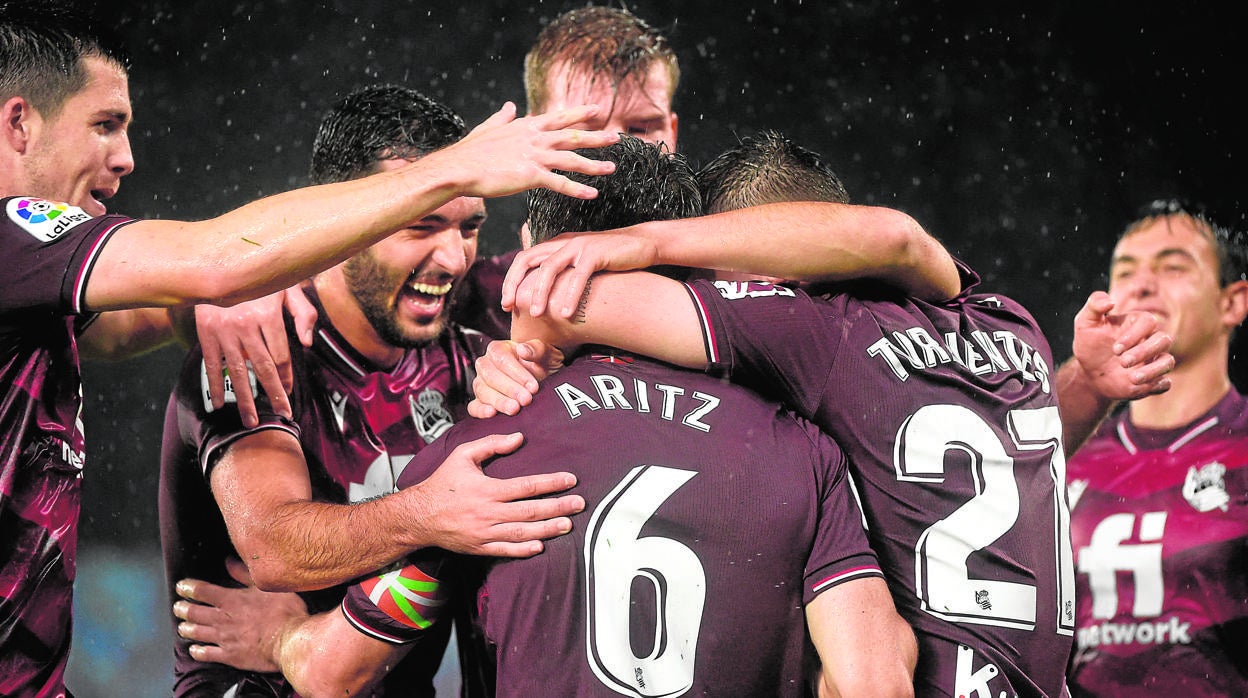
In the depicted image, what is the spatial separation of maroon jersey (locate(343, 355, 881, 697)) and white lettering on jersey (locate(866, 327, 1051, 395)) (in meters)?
0.31

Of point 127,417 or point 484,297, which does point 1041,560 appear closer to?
point 484,297

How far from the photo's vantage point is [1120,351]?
2723 millimetres

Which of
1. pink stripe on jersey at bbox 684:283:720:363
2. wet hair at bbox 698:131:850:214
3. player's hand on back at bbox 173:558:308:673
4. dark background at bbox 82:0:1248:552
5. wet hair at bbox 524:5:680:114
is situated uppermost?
dark background at bbox 82:0:1248:552

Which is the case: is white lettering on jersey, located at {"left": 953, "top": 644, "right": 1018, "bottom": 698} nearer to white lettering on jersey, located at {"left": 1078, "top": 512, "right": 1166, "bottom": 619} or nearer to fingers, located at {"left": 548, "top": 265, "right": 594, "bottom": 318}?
fingers, located at {"left": 548, "top": 265, "right": 594, "bottom": 318}

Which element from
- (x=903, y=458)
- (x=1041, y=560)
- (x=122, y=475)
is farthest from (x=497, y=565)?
(x=122, y=475)

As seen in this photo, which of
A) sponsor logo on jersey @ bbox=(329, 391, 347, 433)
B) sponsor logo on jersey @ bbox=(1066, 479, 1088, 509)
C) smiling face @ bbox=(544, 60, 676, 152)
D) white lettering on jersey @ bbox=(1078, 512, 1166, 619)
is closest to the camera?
sponsor logo on jersey @ bbox=(329, 391, 347, 433)

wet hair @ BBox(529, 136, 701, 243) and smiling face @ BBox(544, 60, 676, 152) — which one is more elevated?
smiling face @ BBox(544, 60, 676, 152)

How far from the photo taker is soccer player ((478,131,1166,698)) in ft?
6.36

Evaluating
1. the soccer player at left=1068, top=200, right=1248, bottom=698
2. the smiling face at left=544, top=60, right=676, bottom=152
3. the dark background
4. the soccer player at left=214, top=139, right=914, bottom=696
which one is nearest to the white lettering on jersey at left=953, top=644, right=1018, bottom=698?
the soccer player at left=214, top=139, right=914, bottom=696

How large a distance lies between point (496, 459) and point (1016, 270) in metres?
4.99

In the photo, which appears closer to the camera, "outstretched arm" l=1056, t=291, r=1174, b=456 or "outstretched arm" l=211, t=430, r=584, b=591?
"outstretched arm" l=211, t=430, r=584, b=591

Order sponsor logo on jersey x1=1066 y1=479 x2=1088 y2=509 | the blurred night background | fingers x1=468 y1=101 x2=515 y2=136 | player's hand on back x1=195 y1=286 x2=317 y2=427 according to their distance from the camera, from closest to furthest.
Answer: fingers x1=468 y1=101 x2=515 y2=136, player's hand on back x1=195 y1=286 x2=317 y2=427, sponsor logo on jersey x1=1066 y1=479 x2=1088 y2=509, the blurred night background

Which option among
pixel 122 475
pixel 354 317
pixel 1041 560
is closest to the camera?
pixel 1041 560

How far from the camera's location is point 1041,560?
Answer: 213 centimetres
